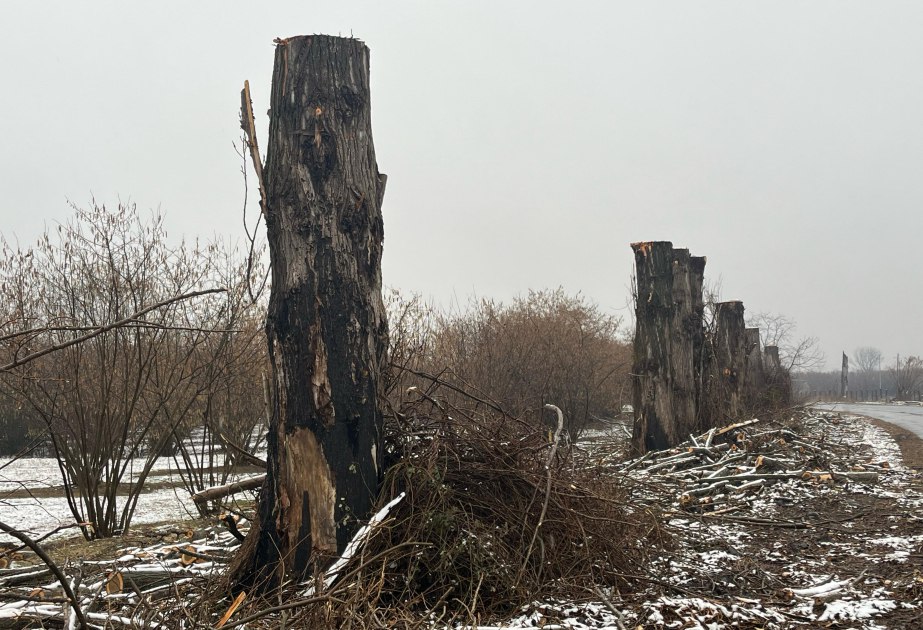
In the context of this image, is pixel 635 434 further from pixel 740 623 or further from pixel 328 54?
pixel 328 54

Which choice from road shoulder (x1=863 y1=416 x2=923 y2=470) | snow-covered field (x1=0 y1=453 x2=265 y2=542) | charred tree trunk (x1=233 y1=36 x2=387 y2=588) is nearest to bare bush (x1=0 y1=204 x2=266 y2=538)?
snow-covered field (x1=0 y1=453 x2=265 y2=542)

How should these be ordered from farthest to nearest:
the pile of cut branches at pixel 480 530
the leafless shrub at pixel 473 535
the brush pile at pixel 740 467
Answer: the brush pile at pixel 740 467, the pile of cut branches at pixel 480 530, the leafless shrub at pixel 473 535

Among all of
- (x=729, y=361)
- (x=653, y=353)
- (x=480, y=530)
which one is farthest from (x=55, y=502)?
(x=729, y=361)

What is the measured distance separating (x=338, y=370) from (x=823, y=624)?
114 inches

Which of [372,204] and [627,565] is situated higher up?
[372,204]

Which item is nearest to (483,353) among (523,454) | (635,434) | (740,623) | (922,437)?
(635,434)

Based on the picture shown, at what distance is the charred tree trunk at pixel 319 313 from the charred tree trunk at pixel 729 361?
847cm

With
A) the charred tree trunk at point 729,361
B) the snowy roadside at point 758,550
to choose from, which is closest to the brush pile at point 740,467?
the snowy roadside at point 758,550

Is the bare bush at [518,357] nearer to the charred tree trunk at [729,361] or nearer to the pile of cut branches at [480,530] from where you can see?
the charred tree trunk at [729,361]

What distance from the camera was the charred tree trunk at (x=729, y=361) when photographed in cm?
1177

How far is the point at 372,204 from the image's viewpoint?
4344 mm

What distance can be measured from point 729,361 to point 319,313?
11.0 metres

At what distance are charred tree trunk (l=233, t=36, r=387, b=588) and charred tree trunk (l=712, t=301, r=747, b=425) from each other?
847cm

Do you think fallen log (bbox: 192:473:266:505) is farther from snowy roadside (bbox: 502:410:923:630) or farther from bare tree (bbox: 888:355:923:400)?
bare tree (bbox: 888:355:923:400)
